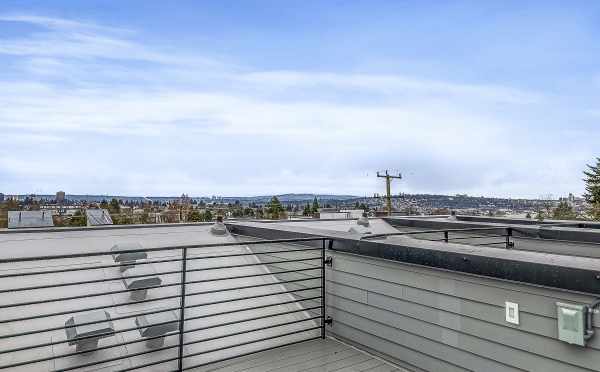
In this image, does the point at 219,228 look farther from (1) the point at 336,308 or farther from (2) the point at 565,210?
(2) the point at 565,210

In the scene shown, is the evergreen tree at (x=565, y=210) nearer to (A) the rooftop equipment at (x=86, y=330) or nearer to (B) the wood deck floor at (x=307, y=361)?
(B) the wood deck floor at (x=307, y=361)

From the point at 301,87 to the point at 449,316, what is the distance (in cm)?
1283

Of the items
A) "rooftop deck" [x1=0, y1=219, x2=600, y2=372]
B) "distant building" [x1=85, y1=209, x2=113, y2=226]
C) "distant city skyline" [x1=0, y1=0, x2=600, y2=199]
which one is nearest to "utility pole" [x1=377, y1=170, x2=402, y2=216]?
"distant city skyline" [x1=0, y1=0, x2=600, y2=199]

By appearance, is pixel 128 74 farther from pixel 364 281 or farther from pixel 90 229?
pixel 364 281

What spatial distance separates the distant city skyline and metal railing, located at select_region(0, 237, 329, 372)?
7.49 m

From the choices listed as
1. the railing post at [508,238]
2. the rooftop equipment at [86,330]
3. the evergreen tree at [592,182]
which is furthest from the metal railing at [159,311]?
the evergreen tree at [592,182]

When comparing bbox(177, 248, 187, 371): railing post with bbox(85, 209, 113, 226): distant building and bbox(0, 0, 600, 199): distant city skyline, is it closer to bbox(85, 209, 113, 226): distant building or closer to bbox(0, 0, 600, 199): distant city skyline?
bbox(85, 209, 113, 226): distant building

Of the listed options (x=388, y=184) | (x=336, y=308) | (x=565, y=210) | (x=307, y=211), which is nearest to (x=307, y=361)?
(x=336, y=308)

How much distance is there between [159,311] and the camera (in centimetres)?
276

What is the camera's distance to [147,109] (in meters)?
15.5

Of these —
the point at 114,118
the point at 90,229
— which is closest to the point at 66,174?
the point at 114,118

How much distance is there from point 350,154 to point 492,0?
1196cm

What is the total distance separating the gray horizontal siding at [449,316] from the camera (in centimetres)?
213

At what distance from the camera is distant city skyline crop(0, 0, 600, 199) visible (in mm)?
9656
